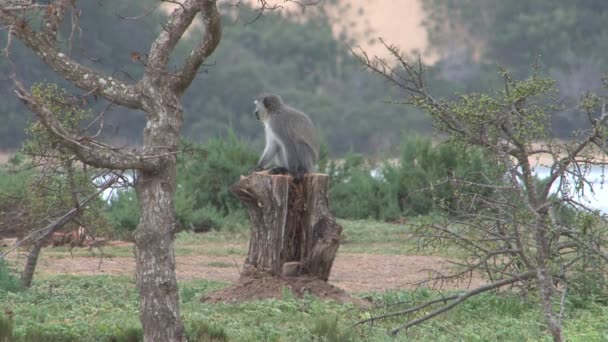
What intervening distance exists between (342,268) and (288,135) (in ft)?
6.80

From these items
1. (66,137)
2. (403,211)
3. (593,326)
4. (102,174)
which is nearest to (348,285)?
(593,326)

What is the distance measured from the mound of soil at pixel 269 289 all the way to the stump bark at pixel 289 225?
0.10 metres

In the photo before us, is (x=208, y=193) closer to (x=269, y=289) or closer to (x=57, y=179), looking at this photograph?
(x=269, y=289)

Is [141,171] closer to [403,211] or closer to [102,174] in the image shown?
[102,174]

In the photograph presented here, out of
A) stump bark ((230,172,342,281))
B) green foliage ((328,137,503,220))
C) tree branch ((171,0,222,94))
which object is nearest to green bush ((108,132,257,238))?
green foliage ((328,137,503,220))

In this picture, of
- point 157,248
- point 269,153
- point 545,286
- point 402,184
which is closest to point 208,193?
point 402,184

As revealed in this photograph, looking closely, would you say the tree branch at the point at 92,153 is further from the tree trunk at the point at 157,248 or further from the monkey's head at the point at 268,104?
the monkey's head at the point at 268,104

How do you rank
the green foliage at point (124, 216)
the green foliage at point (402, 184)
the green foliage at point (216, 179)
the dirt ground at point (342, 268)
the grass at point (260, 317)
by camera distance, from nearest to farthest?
1. the grass at point (260, 317)
2. the dirt ground at point (342, 268)
3. the green foliage at point (124, 216)
4. the green foliage at point (216, 179)
5. the green foliage at point (402, 184)

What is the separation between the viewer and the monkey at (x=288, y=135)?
42.6ft

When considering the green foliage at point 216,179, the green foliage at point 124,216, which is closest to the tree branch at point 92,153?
the green foliage at point 124,216

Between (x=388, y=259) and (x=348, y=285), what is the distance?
2567 mm

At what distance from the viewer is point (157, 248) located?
7.02m

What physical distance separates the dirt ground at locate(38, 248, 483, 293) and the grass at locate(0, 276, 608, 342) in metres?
1.73

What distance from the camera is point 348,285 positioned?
12.4 m
